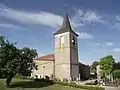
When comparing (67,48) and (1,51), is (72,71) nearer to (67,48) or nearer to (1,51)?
(67,48)

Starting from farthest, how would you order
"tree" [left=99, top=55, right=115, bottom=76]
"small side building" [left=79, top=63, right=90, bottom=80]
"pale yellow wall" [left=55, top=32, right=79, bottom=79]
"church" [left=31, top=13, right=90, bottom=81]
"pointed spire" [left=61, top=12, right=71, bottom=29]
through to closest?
1. "tree" [left=99, top=55, right=115, bottom=76]
2. "small side building" [left=79, top=63, right=90, bottom=80]
3. "pointed spire" [left=61, top=12, right=71, bottom=29]
4. "church" [left=31, top=13, right=90, bottom=81]
5. "pale yellow wall" [left=55, top=32, right=79, bottom=79]

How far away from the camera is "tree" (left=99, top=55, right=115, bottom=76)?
62.6 meters

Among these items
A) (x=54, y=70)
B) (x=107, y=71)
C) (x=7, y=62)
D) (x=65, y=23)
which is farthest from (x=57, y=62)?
(x=7, y=62)

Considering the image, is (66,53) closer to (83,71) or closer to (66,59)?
(66,59)

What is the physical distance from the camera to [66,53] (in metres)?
54.3

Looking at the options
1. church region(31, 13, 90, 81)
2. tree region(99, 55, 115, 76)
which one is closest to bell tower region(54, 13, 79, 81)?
church region(31, 13, 90, 81)

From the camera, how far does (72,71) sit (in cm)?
5291

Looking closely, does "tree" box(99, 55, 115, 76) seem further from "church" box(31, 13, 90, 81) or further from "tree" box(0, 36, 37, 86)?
→ "tree" box(0, 36, 37, 86)

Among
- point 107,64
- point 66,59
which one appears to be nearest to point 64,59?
point 66,59

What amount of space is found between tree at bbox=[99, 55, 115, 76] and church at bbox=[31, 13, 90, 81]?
1107 cm

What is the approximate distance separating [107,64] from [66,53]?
1601cm

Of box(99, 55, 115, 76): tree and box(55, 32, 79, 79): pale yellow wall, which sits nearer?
box(55, 32, 79, 79): pale yellow wall

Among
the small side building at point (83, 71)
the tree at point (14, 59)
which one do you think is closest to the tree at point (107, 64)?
the small side building at point (83, 71)

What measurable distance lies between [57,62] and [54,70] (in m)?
2.47
